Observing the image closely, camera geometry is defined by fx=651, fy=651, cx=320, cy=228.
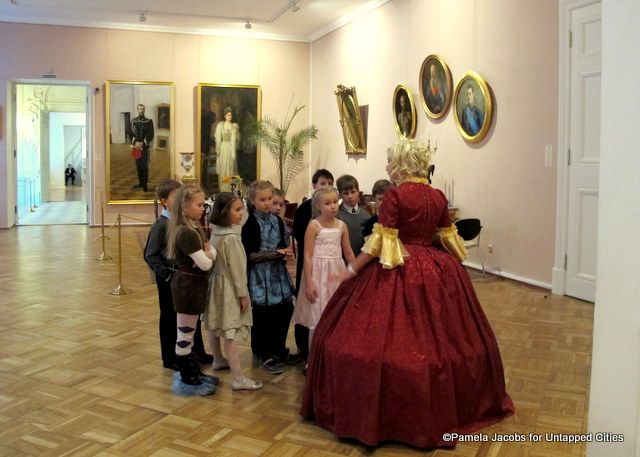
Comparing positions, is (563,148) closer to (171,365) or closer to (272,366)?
(272,366)

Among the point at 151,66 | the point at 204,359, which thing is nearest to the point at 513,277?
the point at 204,359

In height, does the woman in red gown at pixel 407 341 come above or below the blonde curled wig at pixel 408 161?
below

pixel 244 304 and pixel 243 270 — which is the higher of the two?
pixel 243 270

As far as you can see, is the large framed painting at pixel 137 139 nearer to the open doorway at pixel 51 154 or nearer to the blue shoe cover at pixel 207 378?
the open doorway at pixel 51 154

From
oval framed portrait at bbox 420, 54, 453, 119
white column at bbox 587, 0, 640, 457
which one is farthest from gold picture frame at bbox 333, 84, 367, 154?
white column at bbox 587, 0, 640, 457

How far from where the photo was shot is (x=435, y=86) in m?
10.1

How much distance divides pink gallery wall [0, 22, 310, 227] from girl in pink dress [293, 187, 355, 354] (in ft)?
38.0

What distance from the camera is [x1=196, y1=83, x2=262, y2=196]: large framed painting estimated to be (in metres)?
15.4

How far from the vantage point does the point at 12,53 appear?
1428cm

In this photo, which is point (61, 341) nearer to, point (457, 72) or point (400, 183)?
point (400, 183)

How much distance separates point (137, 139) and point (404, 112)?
685 centimetres

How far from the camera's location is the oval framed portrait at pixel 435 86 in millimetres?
9758

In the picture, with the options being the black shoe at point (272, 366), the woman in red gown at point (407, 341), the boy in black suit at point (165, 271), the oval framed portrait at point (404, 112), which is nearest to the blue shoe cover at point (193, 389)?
the boy in black suit at point (165, 271)

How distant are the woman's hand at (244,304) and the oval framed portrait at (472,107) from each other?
220 inches
